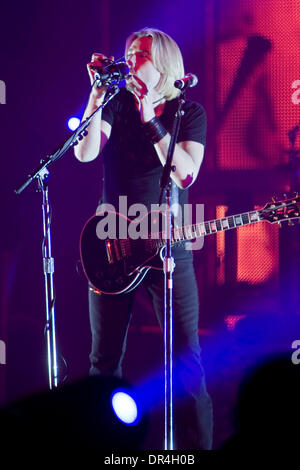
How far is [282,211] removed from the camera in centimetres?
232

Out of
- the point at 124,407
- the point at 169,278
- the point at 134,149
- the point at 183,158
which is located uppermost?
the point at 134,149

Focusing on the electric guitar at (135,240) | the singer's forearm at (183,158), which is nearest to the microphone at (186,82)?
the singer's forearm at (183,158)

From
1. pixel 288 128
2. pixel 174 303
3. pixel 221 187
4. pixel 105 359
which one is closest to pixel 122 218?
pixel 174 303

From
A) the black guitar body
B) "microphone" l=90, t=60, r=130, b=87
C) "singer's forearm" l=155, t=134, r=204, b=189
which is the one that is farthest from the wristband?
the black guitar body

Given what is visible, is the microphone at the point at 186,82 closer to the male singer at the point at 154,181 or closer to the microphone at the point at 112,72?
the microphone at the point at 112,72

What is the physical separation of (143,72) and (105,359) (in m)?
1.38

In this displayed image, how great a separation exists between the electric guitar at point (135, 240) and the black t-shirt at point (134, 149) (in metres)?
0.11

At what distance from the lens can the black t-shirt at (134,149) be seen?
7.55 ft

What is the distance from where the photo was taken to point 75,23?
3301 millimetres

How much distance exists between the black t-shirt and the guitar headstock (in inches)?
15.6

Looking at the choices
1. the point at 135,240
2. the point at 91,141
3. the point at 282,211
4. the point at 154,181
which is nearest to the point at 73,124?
the point at 91,141

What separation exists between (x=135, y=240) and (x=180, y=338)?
506 mm

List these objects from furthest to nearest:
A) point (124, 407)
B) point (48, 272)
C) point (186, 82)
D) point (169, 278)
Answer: point (48, 272), point (169, 278), point (186, 82), point (124, 407)

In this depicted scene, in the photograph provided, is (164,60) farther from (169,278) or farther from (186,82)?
(169,278)
